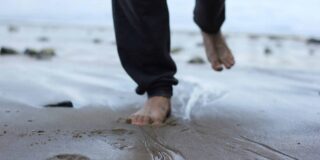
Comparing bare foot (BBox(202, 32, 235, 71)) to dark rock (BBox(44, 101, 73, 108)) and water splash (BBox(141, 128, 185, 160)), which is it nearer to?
dark rock (BBox(44, 101, 73, 108))

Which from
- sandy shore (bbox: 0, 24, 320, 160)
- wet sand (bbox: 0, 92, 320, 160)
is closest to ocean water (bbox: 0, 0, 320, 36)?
sandy shore (bbox: 0, 24, 320, 160)

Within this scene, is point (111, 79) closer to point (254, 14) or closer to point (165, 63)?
point (165, 63)

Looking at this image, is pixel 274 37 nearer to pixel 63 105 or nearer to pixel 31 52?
pixel 31 52

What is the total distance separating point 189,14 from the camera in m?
11.3

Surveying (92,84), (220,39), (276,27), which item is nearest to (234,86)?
(220,39)

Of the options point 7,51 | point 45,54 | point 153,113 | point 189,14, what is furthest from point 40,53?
point 189,14

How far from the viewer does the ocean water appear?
10.4 metres

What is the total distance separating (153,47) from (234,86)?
1173 mm

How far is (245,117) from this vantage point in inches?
98.9

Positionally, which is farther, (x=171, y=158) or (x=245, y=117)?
(x=245, y=117)

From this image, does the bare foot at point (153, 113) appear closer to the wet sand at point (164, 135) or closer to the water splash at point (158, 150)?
the wet sand at point (164, 135)

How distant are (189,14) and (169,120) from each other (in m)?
9.05

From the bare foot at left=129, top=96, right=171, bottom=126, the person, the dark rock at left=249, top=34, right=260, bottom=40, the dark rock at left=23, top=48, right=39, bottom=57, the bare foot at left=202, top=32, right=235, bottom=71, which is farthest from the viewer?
the dark rock at left=249, top=34, right=260, bottom=40

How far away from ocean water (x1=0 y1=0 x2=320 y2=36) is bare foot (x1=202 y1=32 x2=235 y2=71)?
6880mm
